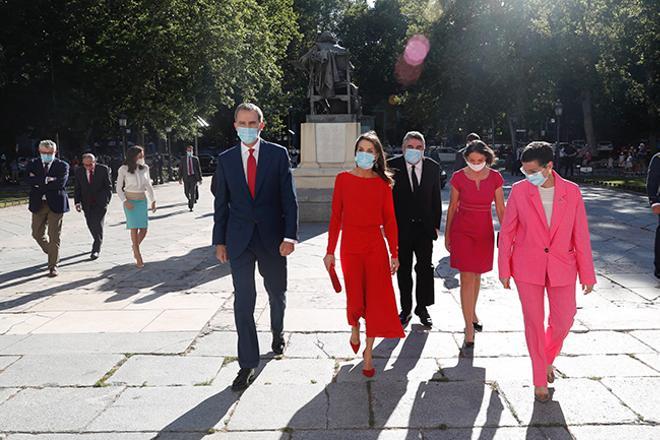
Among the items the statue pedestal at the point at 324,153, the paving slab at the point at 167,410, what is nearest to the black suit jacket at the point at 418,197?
the paving slab at the point at 167,410

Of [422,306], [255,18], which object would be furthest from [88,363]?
[255,18]

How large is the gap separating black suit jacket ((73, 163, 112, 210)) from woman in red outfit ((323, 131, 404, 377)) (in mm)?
6571

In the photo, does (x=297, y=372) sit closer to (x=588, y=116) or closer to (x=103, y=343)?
(x=103, y=343)

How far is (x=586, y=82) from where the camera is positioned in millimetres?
35188

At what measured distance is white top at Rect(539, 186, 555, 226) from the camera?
13.6 ft

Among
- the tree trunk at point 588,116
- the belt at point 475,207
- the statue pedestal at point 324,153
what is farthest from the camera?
the tree trunk at point 588,116

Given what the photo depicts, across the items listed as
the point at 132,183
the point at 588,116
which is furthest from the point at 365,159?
the point at 588,116

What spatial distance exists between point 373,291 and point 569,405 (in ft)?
4.84

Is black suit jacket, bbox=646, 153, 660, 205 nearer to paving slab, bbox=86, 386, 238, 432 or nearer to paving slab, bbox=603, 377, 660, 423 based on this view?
paving slab, bbox=603, 377, 660, 423

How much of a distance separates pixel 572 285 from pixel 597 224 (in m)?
9.82

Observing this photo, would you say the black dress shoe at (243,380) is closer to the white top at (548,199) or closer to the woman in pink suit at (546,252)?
the woman in pink suit at (546,252)

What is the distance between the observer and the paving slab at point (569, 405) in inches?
151

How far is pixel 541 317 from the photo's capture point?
4137 mm

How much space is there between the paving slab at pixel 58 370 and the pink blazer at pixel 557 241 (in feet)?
10.3
